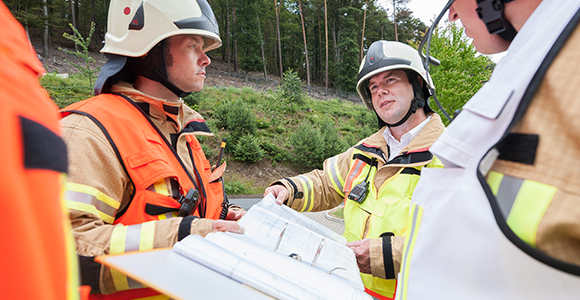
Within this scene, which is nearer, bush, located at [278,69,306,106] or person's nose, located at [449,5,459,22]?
person's nose, located at [449,5,459,22]

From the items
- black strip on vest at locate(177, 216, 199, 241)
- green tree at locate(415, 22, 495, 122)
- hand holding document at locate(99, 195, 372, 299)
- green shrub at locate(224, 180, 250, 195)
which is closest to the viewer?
hand holding document at locate(99, 195, 372, 299)

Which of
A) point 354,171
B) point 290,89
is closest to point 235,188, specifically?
point 354,171

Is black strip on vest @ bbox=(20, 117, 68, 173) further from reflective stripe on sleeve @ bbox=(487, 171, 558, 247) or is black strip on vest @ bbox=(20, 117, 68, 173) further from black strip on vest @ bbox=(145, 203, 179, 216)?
black strip on vest @ bbox=(145, 203, 179, 216)

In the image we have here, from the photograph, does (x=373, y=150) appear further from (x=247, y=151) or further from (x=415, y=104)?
(x=247, y=151)

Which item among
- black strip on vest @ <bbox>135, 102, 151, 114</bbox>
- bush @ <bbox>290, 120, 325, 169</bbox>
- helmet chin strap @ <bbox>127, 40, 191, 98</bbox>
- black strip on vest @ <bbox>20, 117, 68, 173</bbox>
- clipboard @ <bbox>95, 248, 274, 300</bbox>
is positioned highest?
helmet chin strap @ <bbox>127, 40, 191, 98</bbox>

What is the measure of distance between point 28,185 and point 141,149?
154cm

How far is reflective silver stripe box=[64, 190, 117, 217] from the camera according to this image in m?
1.47

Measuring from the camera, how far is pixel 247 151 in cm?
1286

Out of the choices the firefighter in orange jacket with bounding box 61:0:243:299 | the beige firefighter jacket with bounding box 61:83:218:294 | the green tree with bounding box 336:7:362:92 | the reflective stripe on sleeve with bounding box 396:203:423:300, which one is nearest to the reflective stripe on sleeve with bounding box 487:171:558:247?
the reflective stripe on sleeve with bounding box 396:203:423:300

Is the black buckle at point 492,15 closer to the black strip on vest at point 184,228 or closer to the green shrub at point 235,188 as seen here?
the black strip on vest at point 184,228

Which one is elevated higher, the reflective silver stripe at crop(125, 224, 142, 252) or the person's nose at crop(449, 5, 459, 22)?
the person's nose at crop(449, 5, 459, 22)

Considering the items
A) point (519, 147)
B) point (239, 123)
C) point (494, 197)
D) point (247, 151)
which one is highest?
point (519, 147)

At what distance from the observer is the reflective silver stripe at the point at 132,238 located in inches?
58.7

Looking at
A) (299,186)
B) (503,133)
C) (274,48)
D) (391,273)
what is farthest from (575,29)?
(274,48)
